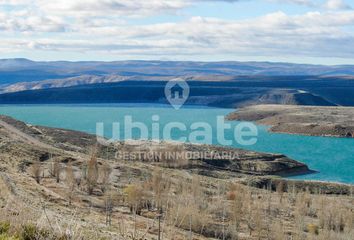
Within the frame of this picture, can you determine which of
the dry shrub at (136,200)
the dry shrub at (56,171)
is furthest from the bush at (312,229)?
the dry shrub at (56,171)

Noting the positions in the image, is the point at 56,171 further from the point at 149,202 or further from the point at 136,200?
the point at 136,200

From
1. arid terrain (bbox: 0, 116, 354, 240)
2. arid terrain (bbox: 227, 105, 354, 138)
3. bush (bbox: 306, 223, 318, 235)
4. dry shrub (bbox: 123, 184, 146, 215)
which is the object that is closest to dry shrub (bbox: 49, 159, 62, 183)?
arid terrain (bbox: 0, 116, 354, 240)

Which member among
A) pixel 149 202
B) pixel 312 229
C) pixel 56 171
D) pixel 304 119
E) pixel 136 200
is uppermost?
pixel 136 200

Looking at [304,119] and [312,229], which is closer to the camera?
[312,229]

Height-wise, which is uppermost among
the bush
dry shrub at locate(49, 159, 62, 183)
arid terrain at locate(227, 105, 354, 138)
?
dry shrub at locate(49, 159, 62, 183)

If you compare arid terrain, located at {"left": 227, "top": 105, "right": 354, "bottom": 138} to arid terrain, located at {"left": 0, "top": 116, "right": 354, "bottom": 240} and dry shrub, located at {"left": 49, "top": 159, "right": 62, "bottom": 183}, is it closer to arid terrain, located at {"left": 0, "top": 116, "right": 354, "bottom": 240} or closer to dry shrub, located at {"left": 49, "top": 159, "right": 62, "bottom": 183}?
arid terrain, located at {"left": 0, "top": 116, "right": 354, "bottom": 240}

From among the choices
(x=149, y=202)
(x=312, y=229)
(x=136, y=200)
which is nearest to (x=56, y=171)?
(x=149, y=202)
